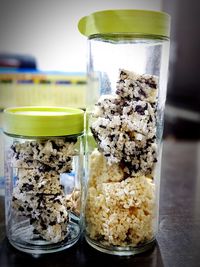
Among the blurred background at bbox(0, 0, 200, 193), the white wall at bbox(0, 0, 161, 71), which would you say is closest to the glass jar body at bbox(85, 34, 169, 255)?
the blurred background at bbox(0, 0, 200, 193)

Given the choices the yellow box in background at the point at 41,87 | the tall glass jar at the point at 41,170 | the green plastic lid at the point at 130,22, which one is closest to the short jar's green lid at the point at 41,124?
the tall glass jar at the point at 41,170

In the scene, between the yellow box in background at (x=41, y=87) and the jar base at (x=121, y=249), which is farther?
the yellow box in background at (x=41, y=87)

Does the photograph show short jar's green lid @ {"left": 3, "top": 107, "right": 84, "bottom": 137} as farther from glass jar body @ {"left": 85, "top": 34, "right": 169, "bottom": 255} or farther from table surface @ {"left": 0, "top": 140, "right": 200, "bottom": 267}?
table surface @ {"left": 0, "top": 140, "right": 200, "bottom": 267}

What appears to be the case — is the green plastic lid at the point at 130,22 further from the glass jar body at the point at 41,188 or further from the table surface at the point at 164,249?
the table surface at the point at 164,249

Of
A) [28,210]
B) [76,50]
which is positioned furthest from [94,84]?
[76,50]

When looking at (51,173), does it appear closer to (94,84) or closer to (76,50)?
(94,84)

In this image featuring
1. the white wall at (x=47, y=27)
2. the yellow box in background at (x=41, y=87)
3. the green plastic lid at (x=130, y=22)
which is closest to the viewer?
the green plastic lid at (x=130, y=22)
